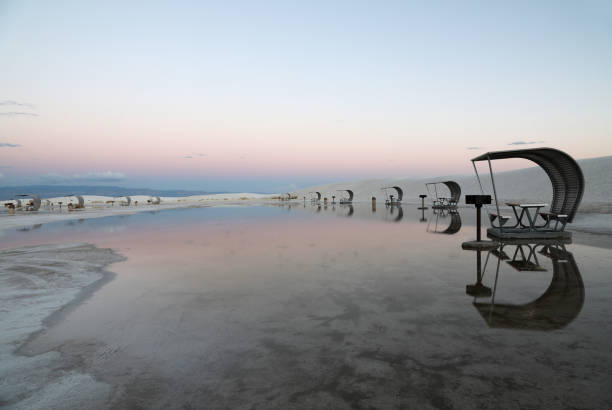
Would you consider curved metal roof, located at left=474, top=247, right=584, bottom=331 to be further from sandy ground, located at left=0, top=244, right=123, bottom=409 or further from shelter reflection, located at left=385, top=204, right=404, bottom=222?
shelter reflection, located at left=385, top=204, right=404, bottom=222

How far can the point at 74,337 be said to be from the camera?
411cm

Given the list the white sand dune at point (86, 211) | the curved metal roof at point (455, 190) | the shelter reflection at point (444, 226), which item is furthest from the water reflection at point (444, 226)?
the white sand dune at point (86, 211)

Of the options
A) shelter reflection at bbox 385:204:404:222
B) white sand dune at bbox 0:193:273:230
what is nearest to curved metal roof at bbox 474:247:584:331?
shelter reflection at bbox 385:204:404:222

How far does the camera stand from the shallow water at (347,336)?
2828 mm

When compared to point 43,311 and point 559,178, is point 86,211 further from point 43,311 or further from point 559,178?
point 559,178

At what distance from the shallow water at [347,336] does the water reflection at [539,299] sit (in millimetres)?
36

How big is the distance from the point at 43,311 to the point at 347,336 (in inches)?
176

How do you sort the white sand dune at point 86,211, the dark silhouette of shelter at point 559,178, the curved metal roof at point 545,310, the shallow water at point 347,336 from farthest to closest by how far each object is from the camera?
the white sand dune at point 86,211
the dark silhouette of shelter at point 559,178
the curved metal roof at point 545,310
the shallow water at point 347,336

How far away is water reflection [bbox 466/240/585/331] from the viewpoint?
4.29 m

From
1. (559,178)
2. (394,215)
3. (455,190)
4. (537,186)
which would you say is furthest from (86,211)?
(537,186)

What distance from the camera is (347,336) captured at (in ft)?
12.9

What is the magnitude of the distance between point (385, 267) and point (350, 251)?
2225mm

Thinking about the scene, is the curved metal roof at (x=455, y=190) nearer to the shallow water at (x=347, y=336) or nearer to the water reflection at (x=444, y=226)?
the water reflection at (x=444, y=226)

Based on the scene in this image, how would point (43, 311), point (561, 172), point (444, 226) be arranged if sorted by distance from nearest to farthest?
point (43, 311)
point (561, 172)
point (444, 226)
